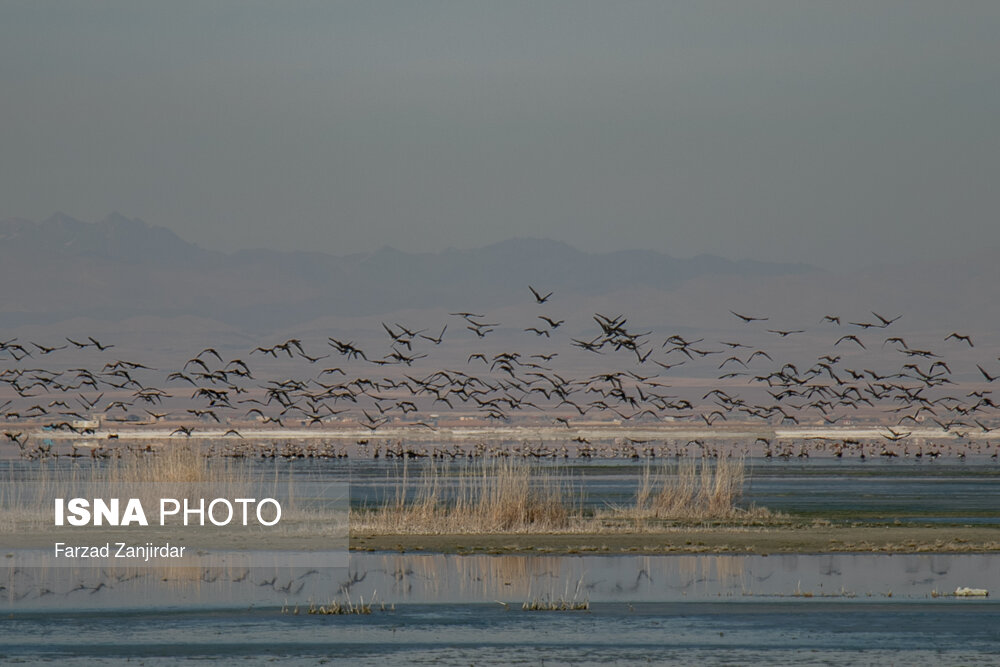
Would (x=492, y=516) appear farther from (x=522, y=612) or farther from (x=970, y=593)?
(x=970, y=593)

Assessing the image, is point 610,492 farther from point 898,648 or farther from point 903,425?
point 903,425

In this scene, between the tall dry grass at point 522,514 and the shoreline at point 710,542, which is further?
the tall dry grass at point 522,514

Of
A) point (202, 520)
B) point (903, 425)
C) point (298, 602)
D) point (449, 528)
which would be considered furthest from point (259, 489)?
point (903, 425)

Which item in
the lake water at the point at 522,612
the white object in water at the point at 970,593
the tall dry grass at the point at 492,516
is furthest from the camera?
the tall dry grass at the point at 492,516

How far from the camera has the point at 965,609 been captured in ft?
84.8

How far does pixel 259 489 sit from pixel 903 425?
145143 millimetres

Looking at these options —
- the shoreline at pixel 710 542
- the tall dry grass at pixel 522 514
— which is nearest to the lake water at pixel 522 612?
the shoreline at pixel 710 542

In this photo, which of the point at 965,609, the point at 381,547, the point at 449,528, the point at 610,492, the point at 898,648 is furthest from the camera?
the point at 610,492

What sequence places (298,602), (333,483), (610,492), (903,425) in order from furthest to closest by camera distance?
(903,425), (333,483), (610,492), (298,602)

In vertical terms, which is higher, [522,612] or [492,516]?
Answer: [522,612]

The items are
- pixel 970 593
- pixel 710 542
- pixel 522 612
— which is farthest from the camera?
pixel 710 542

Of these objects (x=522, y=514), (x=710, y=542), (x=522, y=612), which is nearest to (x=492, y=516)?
(x=522, y=514)

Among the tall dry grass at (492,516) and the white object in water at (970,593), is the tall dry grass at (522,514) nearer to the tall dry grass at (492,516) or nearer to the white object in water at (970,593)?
the tall dry grass at (492,516)

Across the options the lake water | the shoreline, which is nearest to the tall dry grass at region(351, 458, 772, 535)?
the shoreline
